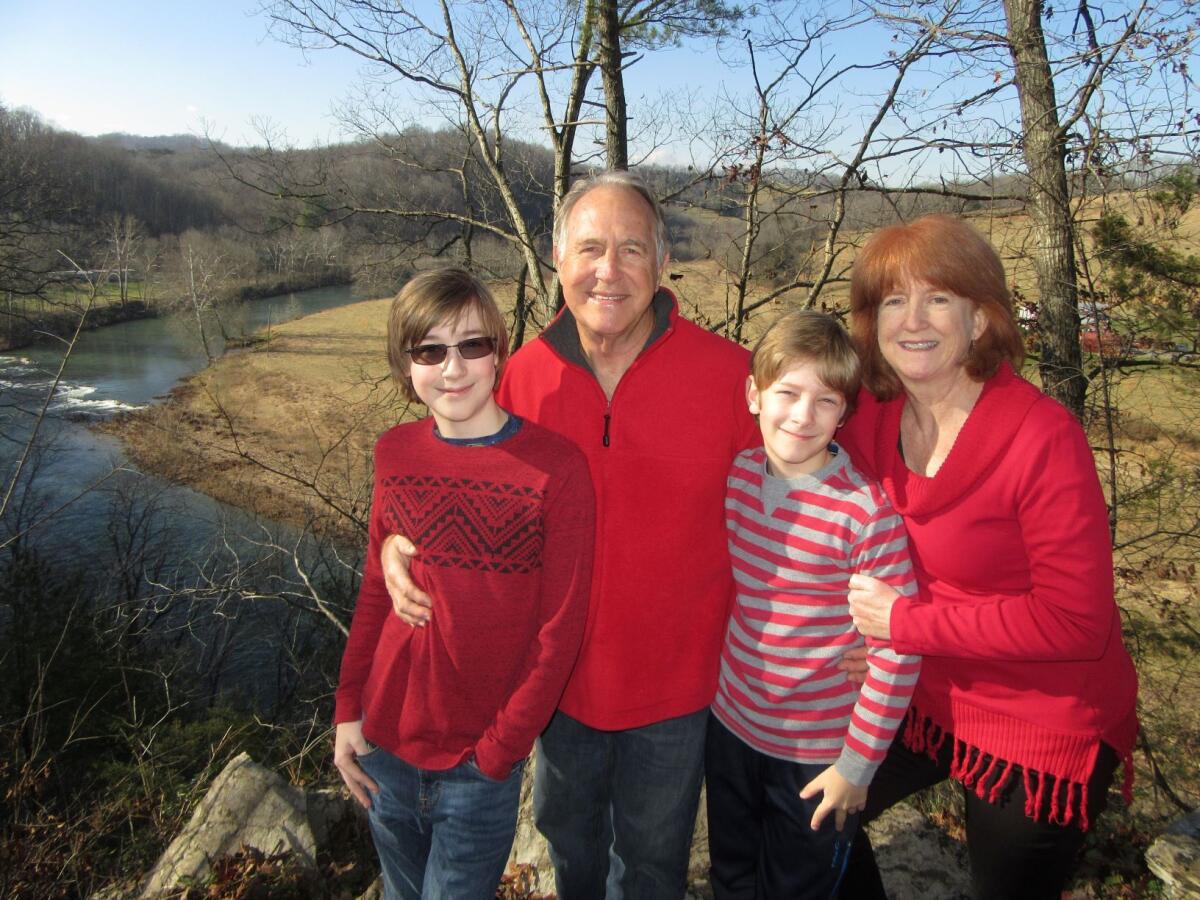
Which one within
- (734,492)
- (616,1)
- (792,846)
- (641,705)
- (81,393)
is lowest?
(81,393)

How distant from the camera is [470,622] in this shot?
1.77 m

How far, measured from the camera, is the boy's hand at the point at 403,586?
1.79m

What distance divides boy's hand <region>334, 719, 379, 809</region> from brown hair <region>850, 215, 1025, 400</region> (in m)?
1.82

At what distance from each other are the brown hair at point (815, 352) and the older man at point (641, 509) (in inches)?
9.6

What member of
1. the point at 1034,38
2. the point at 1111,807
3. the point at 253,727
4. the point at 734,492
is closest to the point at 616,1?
the point at 1034,38

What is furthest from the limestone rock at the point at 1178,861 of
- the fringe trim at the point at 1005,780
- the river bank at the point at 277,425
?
the river bank at the point at 277,425

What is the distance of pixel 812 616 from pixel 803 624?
3cm

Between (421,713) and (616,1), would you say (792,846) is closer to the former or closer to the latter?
(421,713)

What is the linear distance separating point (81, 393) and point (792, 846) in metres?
33.4

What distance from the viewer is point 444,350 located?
1807mm

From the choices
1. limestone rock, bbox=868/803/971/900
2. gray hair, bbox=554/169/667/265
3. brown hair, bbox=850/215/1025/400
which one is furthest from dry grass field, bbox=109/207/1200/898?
gray hair, bbox=554/169/667/265

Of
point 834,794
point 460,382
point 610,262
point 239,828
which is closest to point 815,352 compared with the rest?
point 610,262

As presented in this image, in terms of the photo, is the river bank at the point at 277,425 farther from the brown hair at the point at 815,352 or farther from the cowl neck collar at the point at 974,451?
the cowl neck collar at the point at 974,451

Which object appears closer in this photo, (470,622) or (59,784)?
(470,622)
